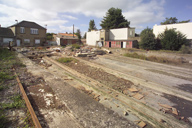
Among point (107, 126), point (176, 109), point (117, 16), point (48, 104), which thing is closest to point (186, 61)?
point (176, 109)

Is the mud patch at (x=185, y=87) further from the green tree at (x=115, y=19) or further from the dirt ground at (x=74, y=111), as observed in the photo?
the green tree at (x=115, y=19)

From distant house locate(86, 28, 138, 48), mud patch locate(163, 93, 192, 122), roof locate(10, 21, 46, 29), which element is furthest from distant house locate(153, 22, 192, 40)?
roof locate(10, 21, 46, 29)

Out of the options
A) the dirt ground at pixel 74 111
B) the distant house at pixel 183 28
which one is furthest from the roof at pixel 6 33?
the distant house at pixel 183 28

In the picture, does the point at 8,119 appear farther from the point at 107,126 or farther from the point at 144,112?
the point at 144,112

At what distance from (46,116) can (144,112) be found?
371 centimetres

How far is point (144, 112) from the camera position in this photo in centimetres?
432

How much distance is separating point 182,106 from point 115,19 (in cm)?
4235

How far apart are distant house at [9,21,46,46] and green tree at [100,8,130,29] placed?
81.3 ft

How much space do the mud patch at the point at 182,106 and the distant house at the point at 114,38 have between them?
69.2 feet

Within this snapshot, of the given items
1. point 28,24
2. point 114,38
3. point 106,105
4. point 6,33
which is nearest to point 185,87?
point 106,105

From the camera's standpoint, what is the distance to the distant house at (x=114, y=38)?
27.3m

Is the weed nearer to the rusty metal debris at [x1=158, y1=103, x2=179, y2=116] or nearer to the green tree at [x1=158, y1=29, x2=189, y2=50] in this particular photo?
the rusty metal debris at [x1=158, y1=103, x2=179, y2=116]

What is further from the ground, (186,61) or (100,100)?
(186,61)

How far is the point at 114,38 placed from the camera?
3334 centimetres
